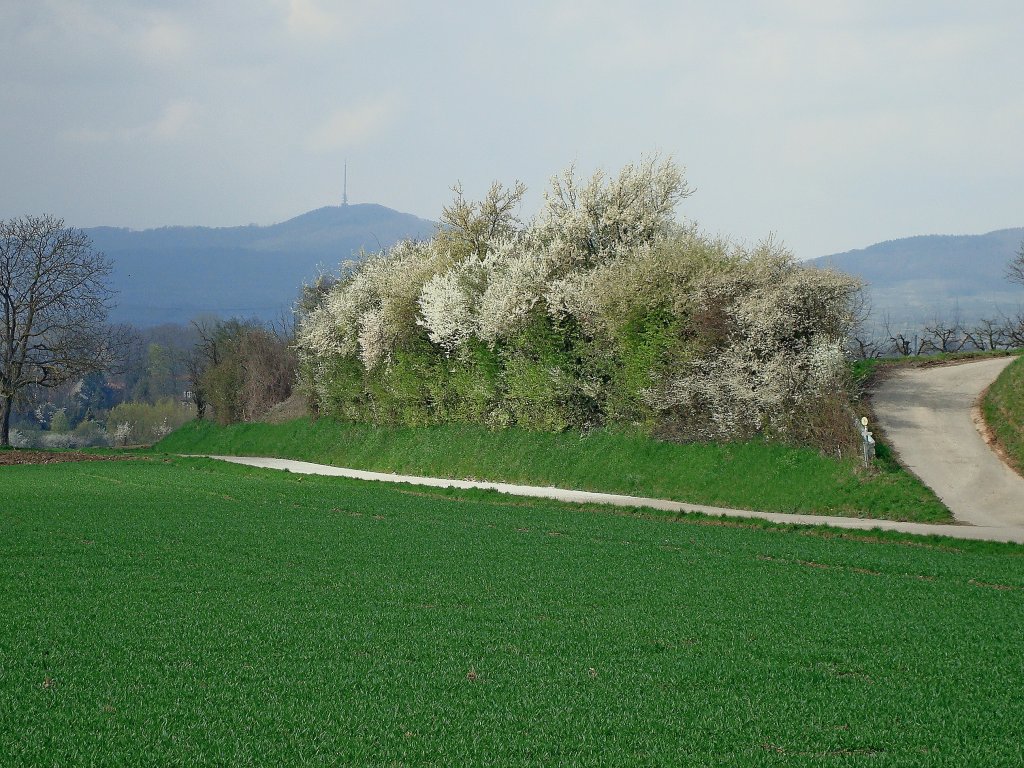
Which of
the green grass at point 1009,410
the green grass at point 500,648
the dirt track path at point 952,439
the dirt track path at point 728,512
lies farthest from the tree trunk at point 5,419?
the green grass at point 1009,410

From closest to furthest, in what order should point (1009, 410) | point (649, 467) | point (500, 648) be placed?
point (500, 648)
point (1009, 410)
point (649, 467)

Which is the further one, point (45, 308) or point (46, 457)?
point (45, 308)

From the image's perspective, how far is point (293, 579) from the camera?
643 inches

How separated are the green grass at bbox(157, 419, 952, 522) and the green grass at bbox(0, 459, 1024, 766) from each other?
5143 millimetres

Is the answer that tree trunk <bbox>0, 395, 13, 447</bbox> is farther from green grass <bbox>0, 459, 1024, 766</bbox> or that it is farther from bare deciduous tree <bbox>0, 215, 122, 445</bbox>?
green grass <bbox>0, 459, 1024, 766</bbox>

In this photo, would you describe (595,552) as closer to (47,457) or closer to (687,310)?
(687,310)

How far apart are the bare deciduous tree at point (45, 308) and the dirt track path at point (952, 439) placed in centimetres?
4724

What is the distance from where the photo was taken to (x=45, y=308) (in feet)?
197

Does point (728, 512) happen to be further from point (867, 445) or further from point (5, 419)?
point (5, 419)

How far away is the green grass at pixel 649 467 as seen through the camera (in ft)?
89.6

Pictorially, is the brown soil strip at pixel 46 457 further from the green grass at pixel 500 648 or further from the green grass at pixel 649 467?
the green grass at pixel 500 648

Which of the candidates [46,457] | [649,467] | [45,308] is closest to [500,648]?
[649,467]

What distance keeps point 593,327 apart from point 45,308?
131 ft

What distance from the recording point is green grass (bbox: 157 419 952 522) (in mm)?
27312
